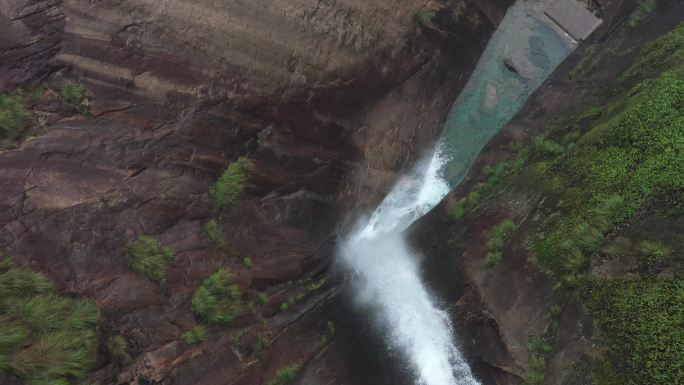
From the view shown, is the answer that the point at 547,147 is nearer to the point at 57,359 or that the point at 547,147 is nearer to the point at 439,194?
the point at 439,194

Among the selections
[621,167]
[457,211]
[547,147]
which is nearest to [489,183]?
[457,211]

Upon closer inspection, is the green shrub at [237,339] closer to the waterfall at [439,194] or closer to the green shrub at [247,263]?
the green shrub at [247,263]

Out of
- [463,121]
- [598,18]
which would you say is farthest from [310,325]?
[598,18]

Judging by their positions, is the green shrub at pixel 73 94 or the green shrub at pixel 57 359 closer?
the green shrub at pixel 57 359

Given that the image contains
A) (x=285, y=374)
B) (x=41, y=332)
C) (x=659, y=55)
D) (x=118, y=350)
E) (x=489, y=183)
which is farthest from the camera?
(x=489, y=183)

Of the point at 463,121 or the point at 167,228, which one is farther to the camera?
the point at 463,121

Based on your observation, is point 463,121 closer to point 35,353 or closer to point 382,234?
point 382,234

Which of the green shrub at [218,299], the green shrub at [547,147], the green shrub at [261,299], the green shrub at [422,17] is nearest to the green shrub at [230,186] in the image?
the green shrub at [218,299]
